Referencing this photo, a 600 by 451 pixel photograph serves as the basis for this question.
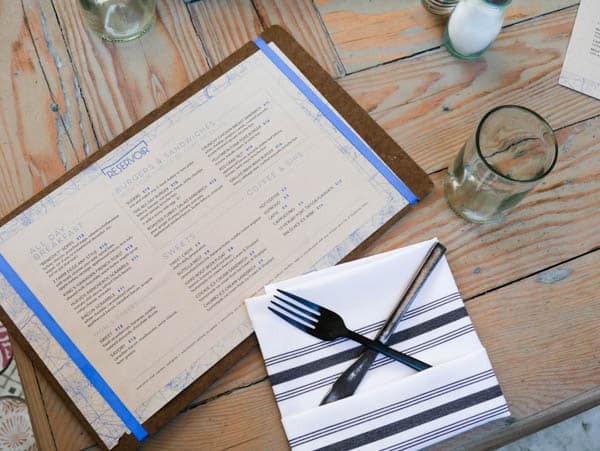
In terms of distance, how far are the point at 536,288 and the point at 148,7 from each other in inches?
22.4

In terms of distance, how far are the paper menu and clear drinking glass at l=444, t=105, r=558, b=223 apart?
0.43ft

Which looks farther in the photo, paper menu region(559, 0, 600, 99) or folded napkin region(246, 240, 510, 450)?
paper menu region(559, 0, 600, 99)

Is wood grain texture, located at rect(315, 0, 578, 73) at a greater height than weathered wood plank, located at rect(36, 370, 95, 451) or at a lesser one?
greater

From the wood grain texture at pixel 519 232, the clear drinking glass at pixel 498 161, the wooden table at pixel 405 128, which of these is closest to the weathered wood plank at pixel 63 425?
the wooden table at pixel 405 128

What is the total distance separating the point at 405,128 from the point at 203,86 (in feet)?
0.82

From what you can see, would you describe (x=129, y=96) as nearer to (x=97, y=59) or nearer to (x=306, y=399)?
(x=97, y=59)

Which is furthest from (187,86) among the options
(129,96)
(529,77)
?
(529,77)

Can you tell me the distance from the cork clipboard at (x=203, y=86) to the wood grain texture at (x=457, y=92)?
0.06ft

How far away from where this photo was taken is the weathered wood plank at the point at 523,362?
1.73 ft

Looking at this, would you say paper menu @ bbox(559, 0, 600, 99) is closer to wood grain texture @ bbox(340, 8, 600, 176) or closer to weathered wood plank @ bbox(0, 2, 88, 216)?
wood grain texture @ bbox(340, 8, 600, 176)

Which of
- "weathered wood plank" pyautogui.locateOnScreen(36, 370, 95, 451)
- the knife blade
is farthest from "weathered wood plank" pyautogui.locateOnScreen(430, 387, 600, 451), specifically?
"weathered wood plank" pyautogui.locateOnScreen(36, 370, 95, 451)

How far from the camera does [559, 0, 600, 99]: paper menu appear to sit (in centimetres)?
67

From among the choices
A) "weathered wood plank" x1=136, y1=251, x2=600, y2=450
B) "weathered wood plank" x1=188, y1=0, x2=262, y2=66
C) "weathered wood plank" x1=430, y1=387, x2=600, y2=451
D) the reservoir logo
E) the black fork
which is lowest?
"weathered wood plank" x1=430, y1=387, x2=600, y2=451

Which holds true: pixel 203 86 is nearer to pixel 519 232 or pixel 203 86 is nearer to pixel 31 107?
pixel 31 107
